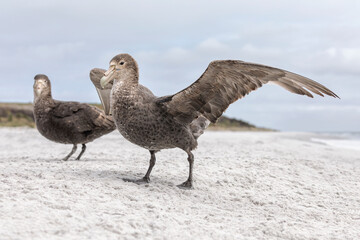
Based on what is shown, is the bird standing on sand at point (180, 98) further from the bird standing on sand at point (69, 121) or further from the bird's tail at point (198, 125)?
the bird standing on sand at point (69, 121)

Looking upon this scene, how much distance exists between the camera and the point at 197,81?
17.6 ft

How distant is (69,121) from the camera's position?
8445 millimetres

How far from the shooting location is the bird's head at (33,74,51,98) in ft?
29.0

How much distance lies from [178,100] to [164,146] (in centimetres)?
68

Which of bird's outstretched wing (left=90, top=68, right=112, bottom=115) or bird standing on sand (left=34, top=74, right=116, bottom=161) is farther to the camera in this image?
bird standing on sand (left=34, top=74, right=116, bottom=161)

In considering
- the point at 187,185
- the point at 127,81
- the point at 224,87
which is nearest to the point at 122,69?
the point at 127,81

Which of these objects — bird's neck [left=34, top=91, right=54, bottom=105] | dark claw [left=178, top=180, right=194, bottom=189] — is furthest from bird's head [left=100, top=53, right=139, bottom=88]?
bird's neck [left=34, top=91, right=54, bottom=105]

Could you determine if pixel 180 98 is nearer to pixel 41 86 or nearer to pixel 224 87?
pixel 224 87

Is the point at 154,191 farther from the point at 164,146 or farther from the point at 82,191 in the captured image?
the point at 82,191

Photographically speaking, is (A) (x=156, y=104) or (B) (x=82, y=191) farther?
(A) (x=156, y=104)

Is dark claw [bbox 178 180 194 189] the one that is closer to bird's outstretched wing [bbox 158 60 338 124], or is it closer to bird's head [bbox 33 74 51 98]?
bird's outstretched wing [bbox 158 60 338 124]

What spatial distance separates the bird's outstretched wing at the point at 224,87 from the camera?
17.0ft

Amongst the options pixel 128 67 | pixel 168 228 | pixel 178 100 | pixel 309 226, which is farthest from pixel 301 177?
pixel 168 228

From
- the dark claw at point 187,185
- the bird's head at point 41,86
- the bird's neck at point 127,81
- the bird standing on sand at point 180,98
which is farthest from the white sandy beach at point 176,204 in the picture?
the bird's head at point 41,86
